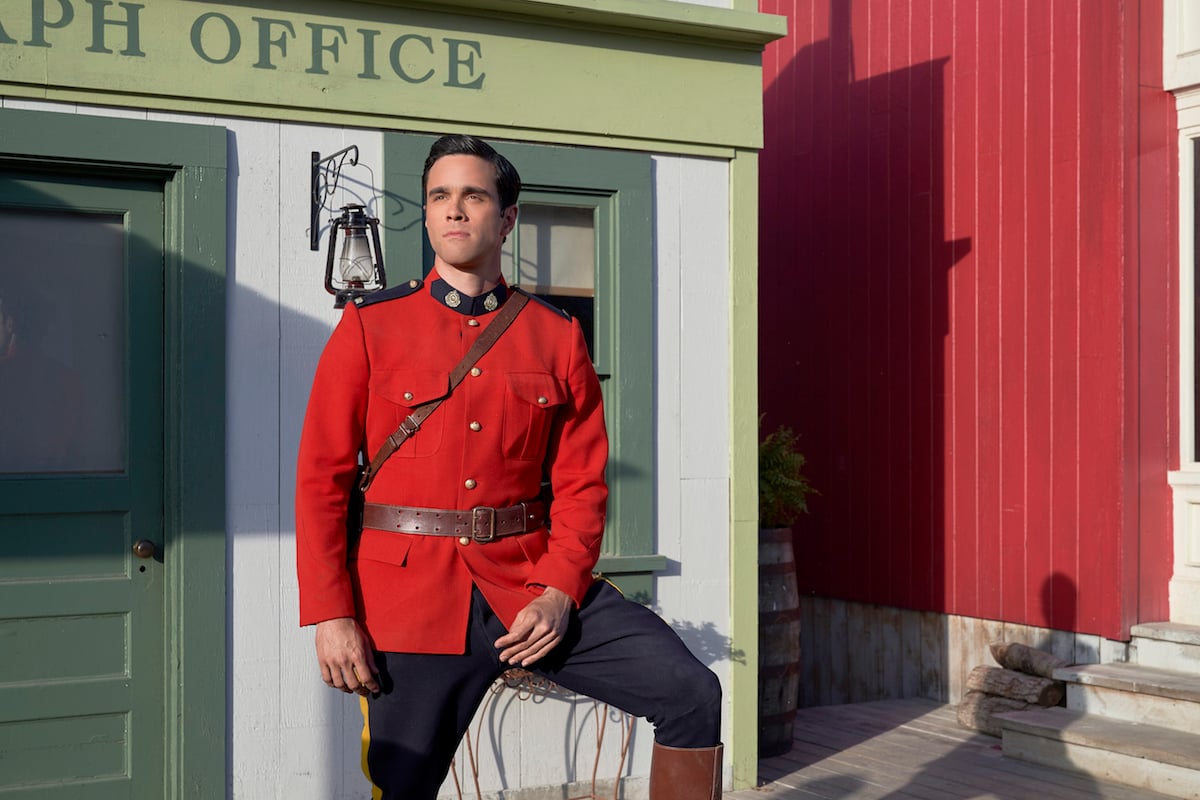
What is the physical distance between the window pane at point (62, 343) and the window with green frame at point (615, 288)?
154cm

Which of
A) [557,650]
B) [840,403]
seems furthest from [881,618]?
[557,650]

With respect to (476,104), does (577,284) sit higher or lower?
lower

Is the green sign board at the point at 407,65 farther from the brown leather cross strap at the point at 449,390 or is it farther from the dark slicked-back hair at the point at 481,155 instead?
the brown leather cross strap at the point at 449,390

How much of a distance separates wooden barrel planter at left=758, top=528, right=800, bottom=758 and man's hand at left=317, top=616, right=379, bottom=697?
12.1ft

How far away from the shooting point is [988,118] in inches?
312

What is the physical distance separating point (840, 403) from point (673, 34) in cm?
351

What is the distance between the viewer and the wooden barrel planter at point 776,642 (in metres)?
6.67

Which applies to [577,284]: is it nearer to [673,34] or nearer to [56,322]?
[673,34]

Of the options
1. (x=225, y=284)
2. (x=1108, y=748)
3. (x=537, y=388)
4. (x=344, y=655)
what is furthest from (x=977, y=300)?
(x=344, y=655)

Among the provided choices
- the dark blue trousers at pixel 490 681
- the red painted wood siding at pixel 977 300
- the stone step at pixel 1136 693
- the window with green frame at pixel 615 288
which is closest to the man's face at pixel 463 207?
the dark blue trousers at pixel 490 681

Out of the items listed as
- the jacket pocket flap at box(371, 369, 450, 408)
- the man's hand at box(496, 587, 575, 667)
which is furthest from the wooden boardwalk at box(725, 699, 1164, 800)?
the jacket pocket flap at box(371, 369, 450, 408)

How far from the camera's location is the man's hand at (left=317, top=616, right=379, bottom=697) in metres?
3.09

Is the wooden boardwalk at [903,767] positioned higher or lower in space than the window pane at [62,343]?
lower

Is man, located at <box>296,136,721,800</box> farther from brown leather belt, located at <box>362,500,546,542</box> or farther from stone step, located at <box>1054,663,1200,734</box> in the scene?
stone step, located at <box>1054,663,1200,734</box>
